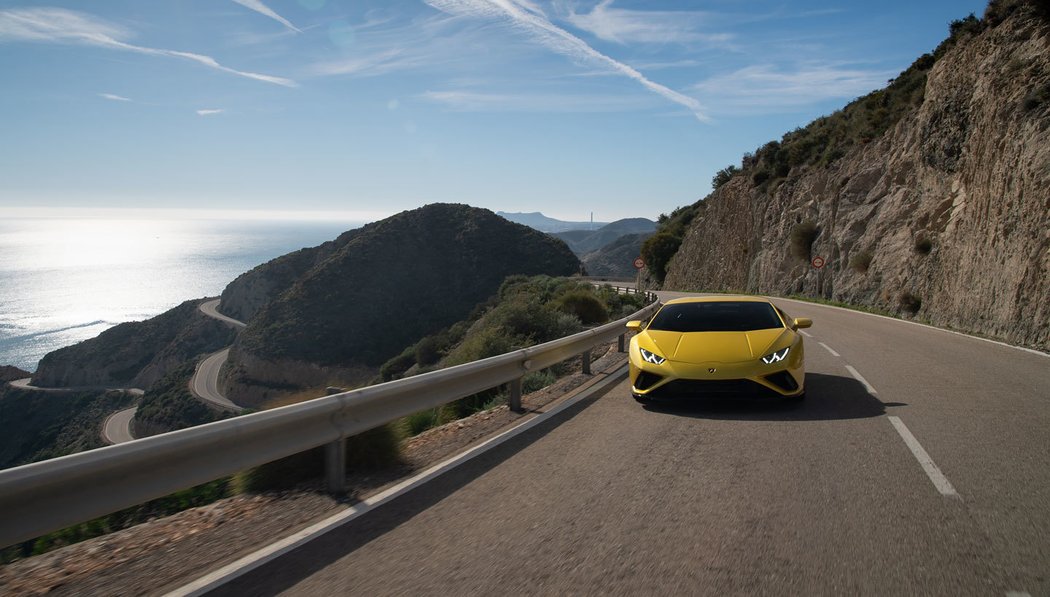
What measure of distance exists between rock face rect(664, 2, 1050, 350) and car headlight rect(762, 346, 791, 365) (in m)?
10.6

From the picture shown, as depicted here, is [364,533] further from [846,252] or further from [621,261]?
[621,261]

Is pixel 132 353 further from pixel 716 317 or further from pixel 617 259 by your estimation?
pixel 617 259

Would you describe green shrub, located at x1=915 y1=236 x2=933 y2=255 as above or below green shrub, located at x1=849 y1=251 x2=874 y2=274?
above

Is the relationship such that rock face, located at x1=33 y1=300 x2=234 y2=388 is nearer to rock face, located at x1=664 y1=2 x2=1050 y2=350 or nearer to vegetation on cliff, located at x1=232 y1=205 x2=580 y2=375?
vegetation on cliff, located at x1=232 y1=205 x2=580 y2=375

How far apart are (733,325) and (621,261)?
485ft

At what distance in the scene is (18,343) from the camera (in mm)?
90688

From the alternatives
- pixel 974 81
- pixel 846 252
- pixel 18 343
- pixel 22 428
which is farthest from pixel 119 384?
pixel 974 81

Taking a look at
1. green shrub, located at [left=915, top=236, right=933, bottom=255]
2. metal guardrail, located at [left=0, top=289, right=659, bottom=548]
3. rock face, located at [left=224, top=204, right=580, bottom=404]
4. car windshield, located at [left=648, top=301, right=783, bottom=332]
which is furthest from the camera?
rock face, located at [left=224, top=204, right=580, bottom=404]

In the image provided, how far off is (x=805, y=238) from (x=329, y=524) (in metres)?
39.6

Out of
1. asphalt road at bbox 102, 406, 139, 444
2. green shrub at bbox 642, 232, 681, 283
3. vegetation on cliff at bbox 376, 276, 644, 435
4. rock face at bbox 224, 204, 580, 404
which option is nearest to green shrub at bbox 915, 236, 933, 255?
vegetation on cliff at bbox 376, 276, 644, 435

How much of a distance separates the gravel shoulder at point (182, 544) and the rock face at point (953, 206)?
15758 millimetres

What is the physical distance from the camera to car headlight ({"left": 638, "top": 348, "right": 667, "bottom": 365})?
8.16 metres

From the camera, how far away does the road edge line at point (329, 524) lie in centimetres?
364

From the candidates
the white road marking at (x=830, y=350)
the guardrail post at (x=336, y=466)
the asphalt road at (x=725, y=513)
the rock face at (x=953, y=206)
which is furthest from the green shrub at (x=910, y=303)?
the guardrail post at (x=336, y=466)
